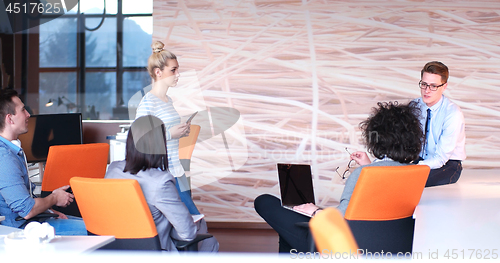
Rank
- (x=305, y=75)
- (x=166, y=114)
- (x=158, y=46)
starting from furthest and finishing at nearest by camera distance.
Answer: (x=305, y=75) → (x=158, y=46) → (x=166, y=114)

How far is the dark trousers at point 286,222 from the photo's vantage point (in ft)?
7.81

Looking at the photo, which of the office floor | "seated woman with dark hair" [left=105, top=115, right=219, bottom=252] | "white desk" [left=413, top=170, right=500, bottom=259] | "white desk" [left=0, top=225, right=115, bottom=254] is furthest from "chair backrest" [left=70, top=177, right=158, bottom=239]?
the office floor

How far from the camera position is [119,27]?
5.02 m

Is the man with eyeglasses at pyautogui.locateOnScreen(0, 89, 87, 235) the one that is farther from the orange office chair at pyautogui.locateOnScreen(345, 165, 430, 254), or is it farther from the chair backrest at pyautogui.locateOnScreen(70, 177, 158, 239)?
the orange office chair at pyautogui.locateOnScreen(345, 165, 430, 254)

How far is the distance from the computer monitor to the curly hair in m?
3.32

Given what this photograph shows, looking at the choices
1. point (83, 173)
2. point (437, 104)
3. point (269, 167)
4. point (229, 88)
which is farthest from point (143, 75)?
point (437, 104)

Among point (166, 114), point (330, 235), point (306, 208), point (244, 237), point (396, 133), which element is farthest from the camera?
point (244, 237)

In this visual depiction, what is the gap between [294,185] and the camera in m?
2.71

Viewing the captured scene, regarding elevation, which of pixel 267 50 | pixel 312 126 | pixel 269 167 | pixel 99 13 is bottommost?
pixel 269 167

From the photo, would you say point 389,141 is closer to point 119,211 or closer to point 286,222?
point 286,222

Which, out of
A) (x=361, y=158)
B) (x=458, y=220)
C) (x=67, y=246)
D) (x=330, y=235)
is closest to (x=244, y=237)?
(x=361, y=158)

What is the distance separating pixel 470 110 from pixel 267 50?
2.23 metres

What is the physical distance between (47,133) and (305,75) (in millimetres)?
2788

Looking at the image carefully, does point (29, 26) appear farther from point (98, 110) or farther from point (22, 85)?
point (98, 110)
